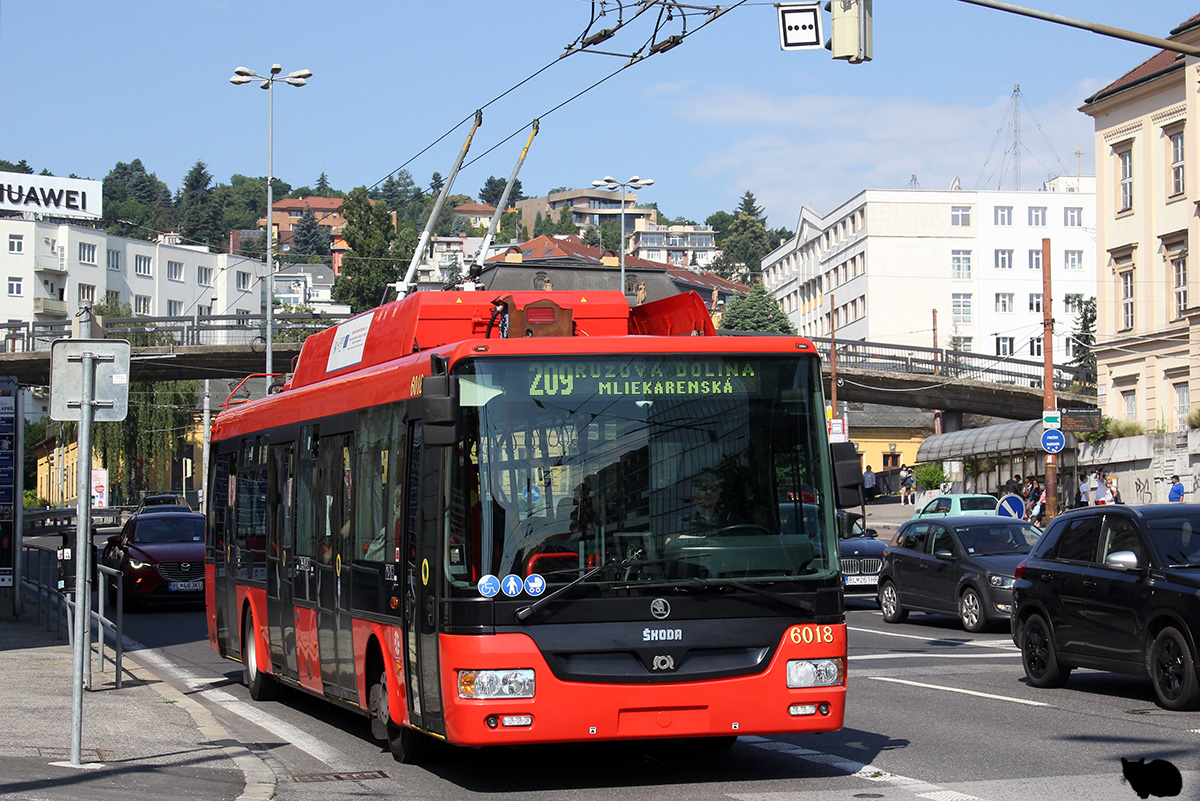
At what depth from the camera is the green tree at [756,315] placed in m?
105

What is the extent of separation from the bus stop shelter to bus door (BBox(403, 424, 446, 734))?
39333 millimetres

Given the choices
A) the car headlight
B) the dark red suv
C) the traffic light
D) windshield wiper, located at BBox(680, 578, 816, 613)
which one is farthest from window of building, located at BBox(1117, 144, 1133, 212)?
windshield wiper, located at BBox(680, 578, 816, 613)

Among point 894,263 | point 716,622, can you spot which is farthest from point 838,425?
point 894,263

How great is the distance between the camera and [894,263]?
108250mm

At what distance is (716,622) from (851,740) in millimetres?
2465

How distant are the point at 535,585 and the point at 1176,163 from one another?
Result: 1828 inches

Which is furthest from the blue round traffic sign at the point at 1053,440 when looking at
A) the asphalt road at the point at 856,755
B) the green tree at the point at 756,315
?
the green tree at the point at 756,315

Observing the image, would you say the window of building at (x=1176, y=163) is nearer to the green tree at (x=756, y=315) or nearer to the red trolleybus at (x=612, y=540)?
the red trolleybus at (x=612, y=540)

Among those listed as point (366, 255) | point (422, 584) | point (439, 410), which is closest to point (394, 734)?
point (422, 584)

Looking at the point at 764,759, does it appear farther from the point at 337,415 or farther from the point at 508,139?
the point at 508,139

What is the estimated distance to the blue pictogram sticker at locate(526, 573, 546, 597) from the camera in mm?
8547

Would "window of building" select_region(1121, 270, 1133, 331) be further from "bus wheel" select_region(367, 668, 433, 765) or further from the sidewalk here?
"bus wheel" select_region(367, 668, 433, 765)

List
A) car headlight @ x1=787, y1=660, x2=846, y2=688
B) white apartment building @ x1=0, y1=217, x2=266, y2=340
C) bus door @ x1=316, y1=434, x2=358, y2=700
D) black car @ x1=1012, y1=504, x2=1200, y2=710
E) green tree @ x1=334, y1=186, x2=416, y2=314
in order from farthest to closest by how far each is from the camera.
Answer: white apartment building @ x1=0, y1=217, x2=266, y2=340 < green tree @ x1=334, y1=186, x2=416, y2=314 < black car @ x1=1012, y1=504, x2=1200, y2=710 < bus door @ x1=316, y1=434, x2=358, y2=700 < car headlight @ x1=787, y1=660, x2=846, y2=688

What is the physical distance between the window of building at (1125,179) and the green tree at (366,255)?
2806 inches
